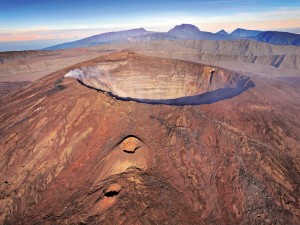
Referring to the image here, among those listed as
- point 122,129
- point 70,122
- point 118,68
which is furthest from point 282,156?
point 118,68

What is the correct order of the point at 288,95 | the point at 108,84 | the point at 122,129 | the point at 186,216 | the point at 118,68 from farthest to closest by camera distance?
the point at 118,68 < the point at 108,84 < the point at 288,95 < the point at 122,129 < the point at 186,216

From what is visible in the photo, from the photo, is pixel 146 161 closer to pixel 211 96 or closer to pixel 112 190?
pixel 112 190

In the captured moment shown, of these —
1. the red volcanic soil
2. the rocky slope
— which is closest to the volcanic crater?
the red volcanic soil

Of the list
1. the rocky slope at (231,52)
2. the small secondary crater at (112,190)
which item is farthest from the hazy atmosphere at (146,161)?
the rocky slope at (231,52)

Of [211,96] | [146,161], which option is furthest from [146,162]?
[211,96]

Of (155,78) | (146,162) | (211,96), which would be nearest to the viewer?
(146,162)

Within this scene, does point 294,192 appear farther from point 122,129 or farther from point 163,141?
point 122,129

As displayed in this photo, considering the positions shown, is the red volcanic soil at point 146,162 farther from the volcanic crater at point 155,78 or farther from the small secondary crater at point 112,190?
the volcanic crater at point 155,78
